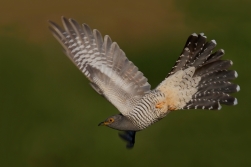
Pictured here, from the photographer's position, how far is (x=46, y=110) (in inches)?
744

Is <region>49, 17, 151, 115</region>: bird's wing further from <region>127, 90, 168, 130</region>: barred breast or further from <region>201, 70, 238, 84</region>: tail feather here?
<region>201, 70, 238, 84</region>: tail feather

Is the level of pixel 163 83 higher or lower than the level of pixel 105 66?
lower

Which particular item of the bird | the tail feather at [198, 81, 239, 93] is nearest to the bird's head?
the bird

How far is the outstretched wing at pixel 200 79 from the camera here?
12461 mm

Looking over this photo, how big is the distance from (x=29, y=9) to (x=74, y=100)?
4060 mm

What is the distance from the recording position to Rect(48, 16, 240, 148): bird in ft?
40.2

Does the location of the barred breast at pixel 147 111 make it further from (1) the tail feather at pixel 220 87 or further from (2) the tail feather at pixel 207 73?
(1) the tail feather at pixel 220 87

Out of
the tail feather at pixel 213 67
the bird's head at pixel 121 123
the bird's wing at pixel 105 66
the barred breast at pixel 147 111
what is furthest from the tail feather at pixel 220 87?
the bird's head at pixel 121 123

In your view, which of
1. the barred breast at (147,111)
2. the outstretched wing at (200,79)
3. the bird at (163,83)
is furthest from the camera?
the outstretched wing at (200,79)

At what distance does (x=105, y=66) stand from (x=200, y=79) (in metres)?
1.22

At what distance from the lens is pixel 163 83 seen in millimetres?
12469

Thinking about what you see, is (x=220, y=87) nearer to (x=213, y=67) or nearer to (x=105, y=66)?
(x=213, y=67)

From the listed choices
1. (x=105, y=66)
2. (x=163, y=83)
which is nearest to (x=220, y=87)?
(x=163, y=83)

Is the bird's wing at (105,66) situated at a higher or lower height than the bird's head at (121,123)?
higher
